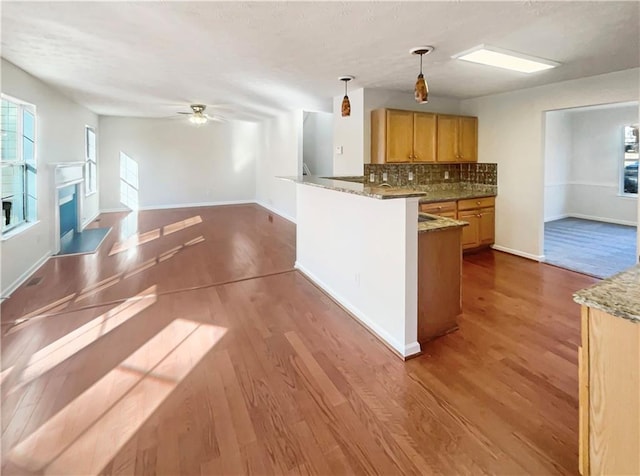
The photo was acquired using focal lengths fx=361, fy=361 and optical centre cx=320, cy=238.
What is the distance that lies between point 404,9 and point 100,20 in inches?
85.9

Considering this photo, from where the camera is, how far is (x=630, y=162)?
732cm

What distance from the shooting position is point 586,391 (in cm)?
128

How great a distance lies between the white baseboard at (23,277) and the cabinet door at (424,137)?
16.5 ft

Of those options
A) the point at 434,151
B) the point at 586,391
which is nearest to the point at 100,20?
the point at 586,391

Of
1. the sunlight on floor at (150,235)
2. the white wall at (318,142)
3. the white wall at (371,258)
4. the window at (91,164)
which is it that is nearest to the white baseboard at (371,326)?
the white wall at (371,258)

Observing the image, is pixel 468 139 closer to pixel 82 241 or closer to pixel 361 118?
pixel 361 118

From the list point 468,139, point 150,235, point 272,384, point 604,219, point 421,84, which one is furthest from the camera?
point 604,219

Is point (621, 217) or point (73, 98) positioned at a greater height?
point (73, 98)

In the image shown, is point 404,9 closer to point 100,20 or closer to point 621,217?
point 100,20

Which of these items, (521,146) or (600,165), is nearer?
(521,146)

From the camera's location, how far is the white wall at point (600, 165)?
7270 millimetres

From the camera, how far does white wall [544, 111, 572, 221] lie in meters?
7.64

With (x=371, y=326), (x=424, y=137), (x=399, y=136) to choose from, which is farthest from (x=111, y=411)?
(x=424, y=137)

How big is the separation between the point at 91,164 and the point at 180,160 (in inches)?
88.6
